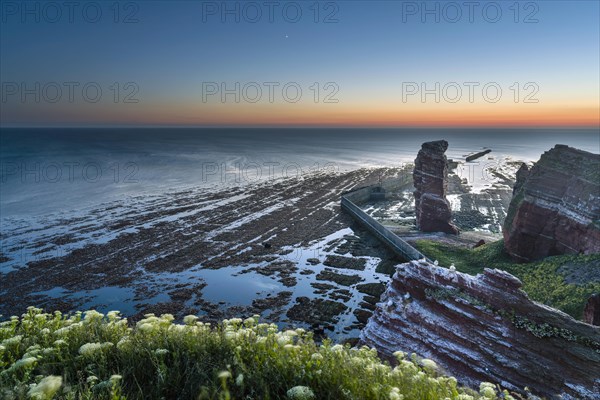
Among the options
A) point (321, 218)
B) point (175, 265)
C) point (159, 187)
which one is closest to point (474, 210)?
point (321, 218)

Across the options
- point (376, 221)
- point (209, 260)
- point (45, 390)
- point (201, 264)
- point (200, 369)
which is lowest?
point (201, 264)

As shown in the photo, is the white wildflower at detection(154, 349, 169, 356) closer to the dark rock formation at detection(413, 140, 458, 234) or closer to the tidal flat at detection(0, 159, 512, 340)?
the tidal flat at detection(0, 159, 512, 340)

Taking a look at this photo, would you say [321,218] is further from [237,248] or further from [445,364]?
[445,364]

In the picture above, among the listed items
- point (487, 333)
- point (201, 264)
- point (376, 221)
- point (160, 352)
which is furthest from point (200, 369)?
point (376, 221)

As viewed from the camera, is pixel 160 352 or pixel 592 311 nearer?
pixel 160 352

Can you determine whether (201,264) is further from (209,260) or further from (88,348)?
(88,348)

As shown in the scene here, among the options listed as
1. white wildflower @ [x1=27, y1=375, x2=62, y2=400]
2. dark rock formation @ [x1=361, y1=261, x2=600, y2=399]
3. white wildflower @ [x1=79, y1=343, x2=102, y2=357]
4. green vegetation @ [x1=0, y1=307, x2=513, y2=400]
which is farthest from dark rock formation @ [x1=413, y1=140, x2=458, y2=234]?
white wildflower @ [x1=27, y1=375, x2=62, y2=400]
